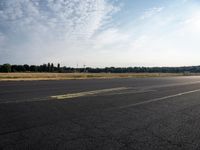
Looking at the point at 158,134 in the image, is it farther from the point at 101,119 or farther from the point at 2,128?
the point at 2,128

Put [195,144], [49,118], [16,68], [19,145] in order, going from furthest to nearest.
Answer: [16,68] < [49,118] < [195,144] < [19,145]

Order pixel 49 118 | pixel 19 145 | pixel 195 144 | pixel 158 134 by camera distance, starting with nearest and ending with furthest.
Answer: pixel 19 145 → pixel 195 144 → pixel 158 134 → pixel 49 118

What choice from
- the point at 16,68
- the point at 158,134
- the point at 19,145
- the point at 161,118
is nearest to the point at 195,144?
the point at 158,134

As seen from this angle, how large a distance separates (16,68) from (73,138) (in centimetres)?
15391

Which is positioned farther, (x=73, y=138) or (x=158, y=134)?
(x=158, y=134)

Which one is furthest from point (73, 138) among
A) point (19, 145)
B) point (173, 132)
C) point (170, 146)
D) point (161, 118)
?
point (161, 118)

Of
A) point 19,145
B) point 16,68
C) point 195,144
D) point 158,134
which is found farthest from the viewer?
point 16,68

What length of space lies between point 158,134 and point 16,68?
506ft

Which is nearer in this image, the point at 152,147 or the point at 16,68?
the point at 152,147

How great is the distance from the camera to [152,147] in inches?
164

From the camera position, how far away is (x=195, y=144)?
4.39 m

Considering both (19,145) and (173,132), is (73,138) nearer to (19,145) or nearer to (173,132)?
(19,145)

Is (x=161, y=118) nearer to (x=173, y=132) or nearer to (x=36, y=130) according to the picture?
(x=173, y=132)

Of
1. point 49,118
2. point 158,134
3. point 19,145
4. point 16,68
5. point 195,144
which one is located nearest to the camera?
point 19,145
